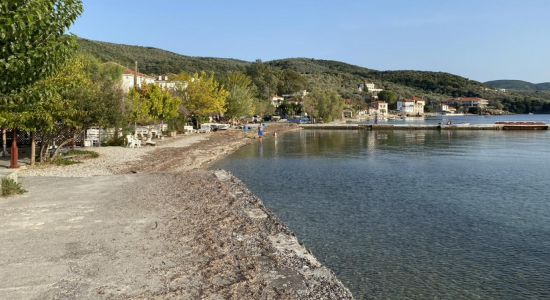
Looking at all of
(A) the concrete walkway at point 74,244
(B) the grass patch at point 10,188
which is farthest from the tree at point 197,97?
(A) the concrete walkway at point 74,244

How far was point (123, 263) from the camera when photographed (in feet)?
36.0

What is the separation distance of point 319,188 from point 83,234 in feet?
52.5

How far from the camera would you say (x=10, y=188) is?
60.2ft

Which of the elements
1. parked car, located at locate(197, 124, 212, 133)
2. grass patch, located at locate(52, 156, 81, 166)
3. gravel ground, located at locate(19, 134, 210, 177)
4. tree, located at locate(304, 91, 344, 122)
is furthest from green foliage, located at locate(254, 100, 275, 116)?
grass patch, located at locate(52, 156, 81, 166)

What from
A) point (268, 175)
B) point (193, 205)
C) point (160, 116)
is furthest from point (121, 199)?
point (160, 116)

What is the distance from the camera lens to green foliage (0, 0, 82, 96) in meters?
8.92

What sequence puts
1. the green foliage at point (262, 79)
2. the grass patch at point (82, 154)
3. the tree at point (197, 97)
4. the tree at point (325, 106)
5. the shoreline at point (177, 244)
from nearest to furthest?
the shoreline at point (177, 244) < the grass patch at point (82, 154) < the tree at point (197, 97) < the tree at point (325, 106) < the green foliage at point (262, 79)

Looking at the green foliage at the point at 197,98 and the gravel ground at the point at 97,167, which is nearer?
the gravel ground at the point at 97,167

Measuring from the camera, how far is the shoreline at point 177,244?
31.8 feet

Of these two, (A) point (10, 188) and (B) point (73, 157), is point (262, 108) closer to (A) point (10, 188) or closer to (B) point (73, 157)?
(B) point (73, 157)

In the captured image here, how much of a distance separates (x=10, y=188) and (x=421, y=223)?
16.1m

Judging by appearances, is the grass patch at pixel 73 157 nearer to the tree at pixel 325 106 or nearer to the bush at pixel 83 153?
the bush at pixel 83 153

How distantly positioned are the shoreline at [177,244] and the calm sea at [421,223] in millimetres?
1712

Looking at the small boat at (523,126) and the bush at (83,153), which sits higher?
the small boat at (523,126)
